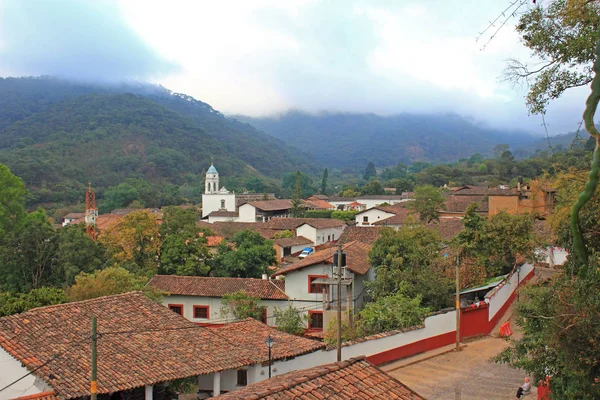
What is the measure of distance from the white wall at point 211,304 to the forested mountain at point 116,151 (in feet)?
178

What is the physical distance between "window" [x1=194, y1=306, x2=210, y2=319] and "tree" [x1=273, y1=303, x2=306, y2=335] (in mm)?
3140

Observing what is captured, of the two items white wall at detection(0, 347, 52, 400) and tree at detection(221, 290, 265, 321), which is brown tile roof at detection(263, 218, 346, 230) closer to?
tree at detection(221, 290, 265, 321)

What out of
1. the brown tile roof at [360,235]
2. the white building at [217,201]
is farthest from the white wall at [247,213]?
the brown tile roof at [360,235]

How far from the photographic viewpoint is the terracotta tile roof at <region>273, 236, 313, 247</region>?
37.2 m

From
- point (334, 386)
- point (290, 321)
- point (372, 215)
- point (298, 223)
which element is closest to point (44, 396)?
point (334, 386)

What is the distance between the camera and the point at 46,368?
10.3 meters

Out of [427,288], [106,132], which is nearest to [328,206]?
[427,288]

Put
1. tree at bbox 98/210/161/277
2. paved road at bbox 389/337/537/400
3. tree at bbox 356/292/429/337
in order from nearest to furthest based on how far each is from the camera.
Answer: paved road at bbox 389/337/537/400, tree at bbox 356/292/429/337, tree at bbox 98/210/161/277

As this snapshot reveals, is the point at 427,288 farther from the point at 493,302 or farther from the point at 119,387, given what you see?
Answer: the point at 119,387

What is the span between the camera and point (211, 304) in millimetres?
22609

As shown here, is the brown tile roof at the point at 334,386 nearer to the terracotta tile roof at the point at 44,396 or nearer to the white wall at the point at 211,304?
the terracotta tile roof at the point at 44,396

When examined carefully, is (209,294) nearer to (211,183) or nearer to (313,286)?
(313,286)

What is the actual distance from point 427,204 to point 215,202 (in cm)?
2943

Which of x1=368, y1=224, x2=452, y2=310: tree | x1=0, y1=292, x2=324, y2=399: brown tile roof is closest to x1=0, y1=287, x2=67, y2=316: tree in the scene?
x1=0, y1=292, x2=324, y2=399: brown tile roof
